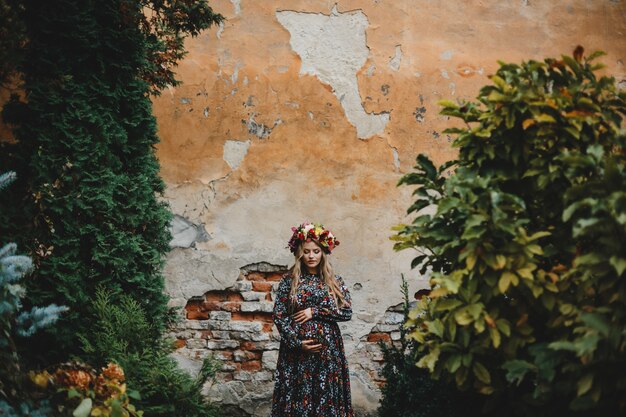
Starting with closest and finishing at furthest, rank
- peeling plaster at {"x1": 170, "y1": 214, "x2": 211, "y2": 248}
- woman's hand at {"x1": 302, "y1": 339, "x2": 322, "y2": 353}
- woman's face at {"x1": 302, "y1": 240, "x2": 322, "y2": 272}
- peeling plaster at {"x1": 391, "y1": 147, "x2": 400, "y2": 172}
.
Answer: woman's hand at {"x1": 302, "y1": 339, "x2": 322, "y2": 353} < woman's face at {"x1": 302, "y1": 240, "x2": 322, "y2": 272} < peeling plaster at {"x1": 170, "y1": 214, "x2": 211, "y2": 248} < peeling plaster at {"x1": 391, "y1": 147, "x2": 400, "y2": 172}

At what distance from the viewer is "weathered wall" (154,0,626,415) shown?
5.34 meters

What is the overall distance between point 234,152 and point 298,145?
2.09ft

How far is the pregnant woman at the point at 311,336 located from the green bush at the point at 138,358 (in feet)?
2.32

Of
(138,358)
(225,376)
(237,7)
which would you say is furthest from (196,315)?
(237,7)

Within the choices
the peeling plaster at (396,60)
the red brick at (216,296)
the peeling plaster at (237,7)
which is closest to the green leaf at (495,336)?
the red brick at (216,296)

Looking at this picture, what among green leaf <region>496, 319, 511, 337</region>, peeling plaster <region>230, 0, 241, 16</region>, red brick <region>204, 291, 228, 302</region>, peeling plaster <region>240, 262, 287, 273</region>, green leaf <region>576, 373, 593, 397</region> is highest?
peeling plaster <region>230, 0, 241, 16</region>

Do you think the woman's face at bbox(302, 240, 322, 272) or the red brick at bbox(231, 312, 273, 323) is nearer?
the woman's face at bbox(302, 240, 322, 272)

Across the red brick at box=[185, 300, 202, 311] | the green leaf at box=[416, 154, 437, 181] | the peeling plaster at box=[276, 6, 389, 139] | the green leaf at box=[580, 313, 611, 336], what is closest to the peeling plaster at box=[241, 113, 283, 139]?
the peeling plaster at box=[276, 6, 389, 139]

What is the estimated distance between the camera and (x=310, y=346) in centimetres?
416

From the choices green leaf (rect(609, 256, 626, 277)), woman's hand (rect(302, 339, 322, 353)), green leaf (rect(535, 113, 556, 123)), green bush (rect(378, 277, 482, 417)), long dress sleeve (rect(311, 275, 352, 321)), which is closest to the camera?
green leaf (rect(609, 256, 626, 277))

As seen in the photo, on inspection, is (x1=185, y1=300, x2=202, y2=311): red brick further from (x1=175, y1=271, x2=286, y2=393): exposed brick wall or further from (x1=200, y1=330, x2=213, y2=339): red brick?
(x1=200, y1=330, x2=213, y2=339): red brick

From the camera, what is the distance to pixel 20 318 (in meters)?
2.87

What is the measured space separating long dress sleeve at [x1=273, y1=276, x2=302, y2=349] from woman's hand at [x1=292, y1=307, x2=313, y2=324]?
0.17ft

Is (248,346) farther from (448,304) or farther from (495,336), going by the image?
(495,336)
